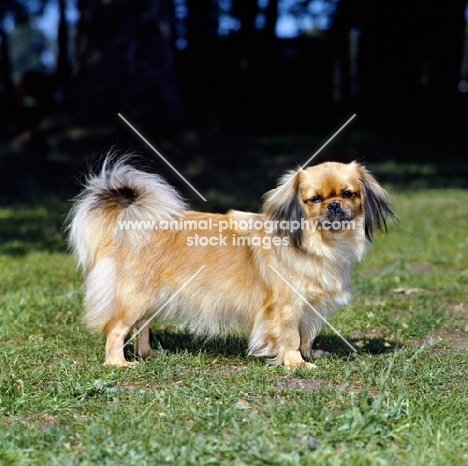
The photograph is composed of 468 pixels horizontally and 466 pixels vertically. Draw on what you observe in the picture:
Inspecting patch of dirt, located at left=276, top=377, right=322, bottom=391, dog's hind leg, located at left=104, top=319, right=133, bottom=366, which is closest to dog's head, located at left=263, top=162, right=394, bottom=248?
patch of dirt, located at left=276, top=377, right=322, bottom=391

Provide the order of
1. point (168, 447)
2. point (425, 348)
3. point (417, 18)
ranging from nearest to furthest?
point (168, 447) → point (425, 348) → point (417, 18)

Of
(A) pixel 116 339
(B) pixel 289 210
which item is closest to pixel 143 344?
(A) pixel 116 339

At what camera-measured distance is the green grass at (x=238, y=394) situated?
3.52 m

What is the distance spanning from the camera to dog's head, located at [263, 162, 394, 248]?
4.86 metres

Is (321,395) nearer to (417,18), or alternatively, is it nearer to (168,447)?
(168,447)

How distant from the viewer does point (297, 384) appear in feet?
15.0

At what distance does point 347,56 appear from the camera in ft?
93.3

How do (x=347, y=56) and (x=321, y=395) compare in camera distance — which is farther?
(x=347, y=56)

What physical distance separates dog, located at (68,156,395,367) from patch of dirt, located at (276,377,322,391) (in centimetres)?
28

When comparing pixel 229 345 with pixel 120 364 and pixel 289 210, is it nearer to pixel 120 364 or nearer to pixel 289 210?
pixel 120 364

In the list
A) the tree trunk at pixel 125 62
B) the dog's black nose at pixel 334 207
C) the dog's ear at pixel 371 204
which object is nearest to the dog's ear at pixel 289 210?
the dog's black nose at pixel 334 207

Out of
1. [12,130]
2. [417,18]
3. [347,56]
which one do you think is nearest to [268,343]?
[12,130]

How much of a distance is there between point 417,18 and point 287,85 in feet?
16.9

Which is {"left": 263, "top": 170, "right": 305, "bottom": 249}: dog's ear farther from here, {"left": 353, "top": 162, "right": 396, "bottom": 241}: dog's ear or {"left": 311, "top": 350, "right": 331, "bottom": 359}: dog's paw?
{"left": 311, "top": 350, "right": 331, "bottom": 359}: dog's paw
